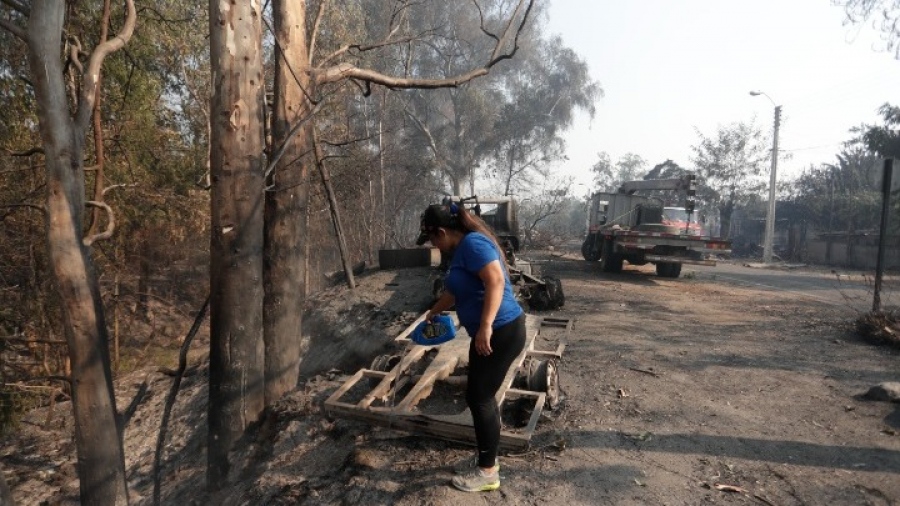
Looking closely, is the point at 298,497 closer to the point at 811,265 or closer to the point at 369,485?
the point at 369,485

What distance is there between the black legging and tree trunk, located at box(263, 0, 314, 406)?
6.84 feet

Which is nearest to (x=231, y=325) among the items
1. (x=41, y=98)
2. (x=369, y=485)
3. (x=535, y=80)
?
(x=369, y=485)

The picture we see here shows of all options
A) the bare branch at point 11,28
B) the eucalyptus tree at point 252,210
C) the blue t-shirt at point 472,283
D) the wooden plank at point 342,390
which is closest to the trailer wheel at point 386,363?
the wooden plank at point 342,390

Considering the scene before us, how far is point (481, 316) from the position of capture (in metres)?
3.03

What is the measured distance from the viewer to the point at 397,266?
11258mm

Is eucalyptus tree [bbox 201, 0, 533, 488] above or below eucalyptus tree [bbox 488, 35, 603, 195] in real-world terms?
below

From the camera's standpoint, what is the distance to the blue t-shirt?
302 centimetres

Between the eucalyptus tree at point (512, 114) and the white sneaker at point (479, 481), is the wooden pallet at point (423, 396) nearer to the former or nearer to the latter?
the white sneaker at point (479, 481)

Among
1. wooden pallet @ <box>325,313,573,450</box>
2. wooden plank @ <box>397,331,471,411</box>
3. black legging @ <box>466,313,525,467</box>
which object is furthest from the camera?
wooden plank @ <box>397,331,471,411</box>

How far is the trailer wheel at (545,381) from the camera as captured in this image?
14.3 ft

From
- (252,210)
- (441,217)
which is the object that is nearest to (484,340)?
(441,217)

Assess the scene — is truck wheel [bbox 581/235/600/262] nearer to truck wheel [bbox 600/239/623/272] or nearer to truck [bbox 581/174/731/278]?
truck [bbox 581/174/731/278]

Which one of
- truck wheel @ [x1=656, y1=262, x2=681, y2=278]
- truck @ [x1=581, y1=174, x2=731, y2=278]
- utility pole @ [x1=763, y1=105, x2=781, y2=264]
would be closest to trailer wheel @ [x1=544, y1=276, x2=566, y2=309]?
truck @ [x1=581, y1=174, x2=731, y2=278]

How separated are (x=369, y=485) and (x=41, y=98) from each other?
10.7 ft
